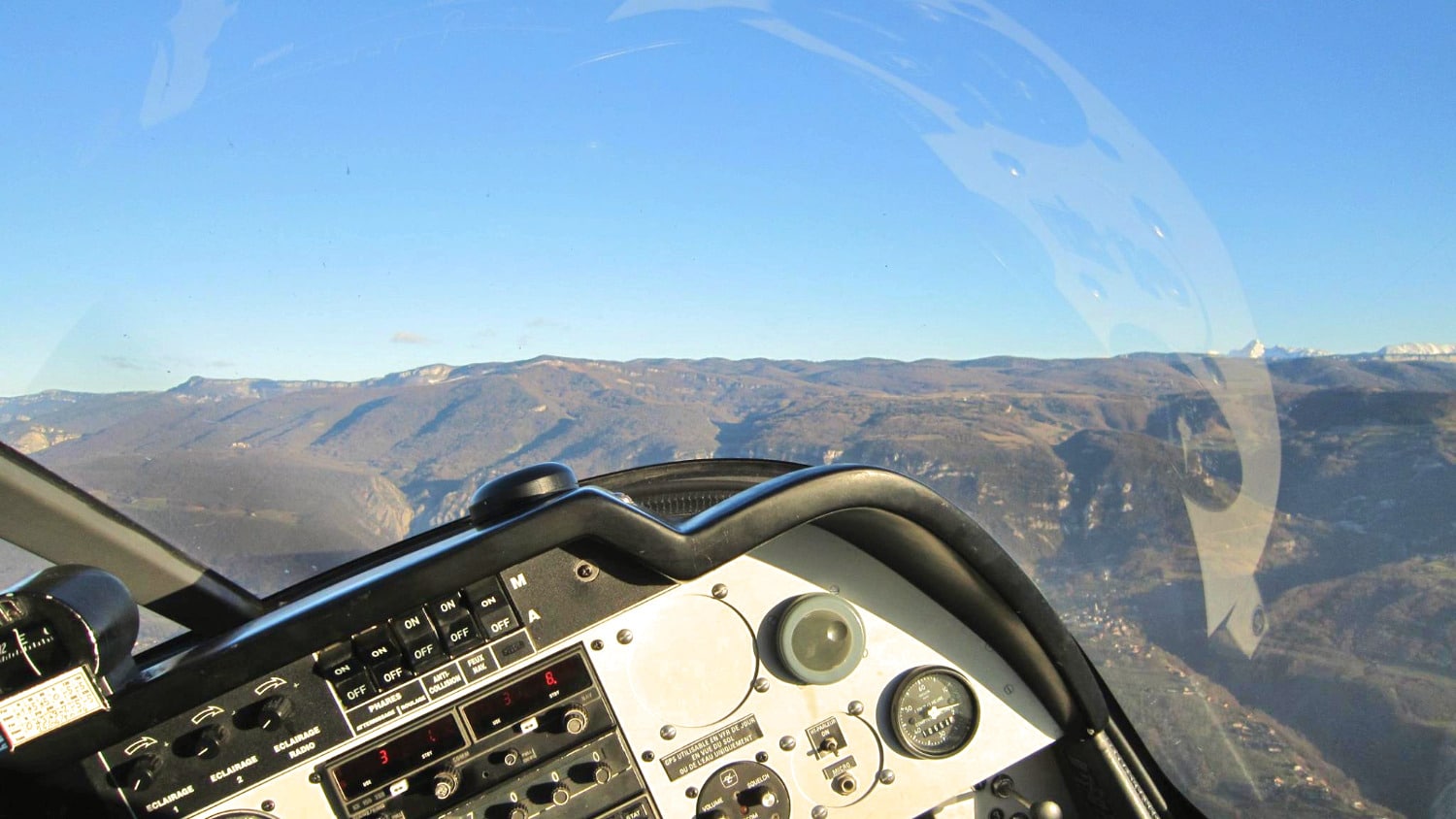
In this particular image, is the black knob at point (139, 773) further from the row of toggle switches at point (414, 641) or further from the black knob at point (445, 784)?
the black knob at point (445, 784)

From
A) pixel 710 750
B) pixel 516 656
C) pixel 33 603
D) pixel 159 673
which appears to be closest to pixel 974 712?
pixel 710 750

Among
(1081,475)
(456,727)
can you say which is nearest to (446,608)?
(456,727)

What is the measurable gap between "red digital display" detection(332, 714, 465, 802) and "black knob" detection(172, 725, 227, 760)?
227 millimetres

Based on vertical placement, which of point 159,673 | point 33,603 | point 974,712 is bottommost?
point 974,712

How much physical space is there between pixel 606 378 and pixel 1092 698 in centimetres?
210

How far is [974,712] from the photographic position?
205 cm

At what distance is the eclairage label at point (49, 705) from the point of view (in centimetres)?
140

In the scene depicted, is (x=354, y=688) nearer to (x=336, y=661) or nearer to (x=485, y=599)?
(x=336, y=661)

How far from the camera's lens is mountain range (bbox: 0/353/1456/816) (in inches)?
75.3

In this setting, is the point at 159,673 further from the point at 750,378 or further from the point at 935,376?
the point at 935,376

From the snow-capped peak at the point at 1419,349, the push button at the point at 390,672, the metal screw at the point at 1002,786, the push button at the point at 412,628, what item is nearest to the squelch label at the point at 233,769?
the push button at the point at 390,672

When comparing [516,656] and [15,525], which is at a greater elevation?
[15,525]

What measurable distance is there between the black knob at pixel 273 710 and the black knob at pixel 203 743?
0.26 ft

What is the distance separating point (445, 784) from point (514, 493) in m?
0.61
